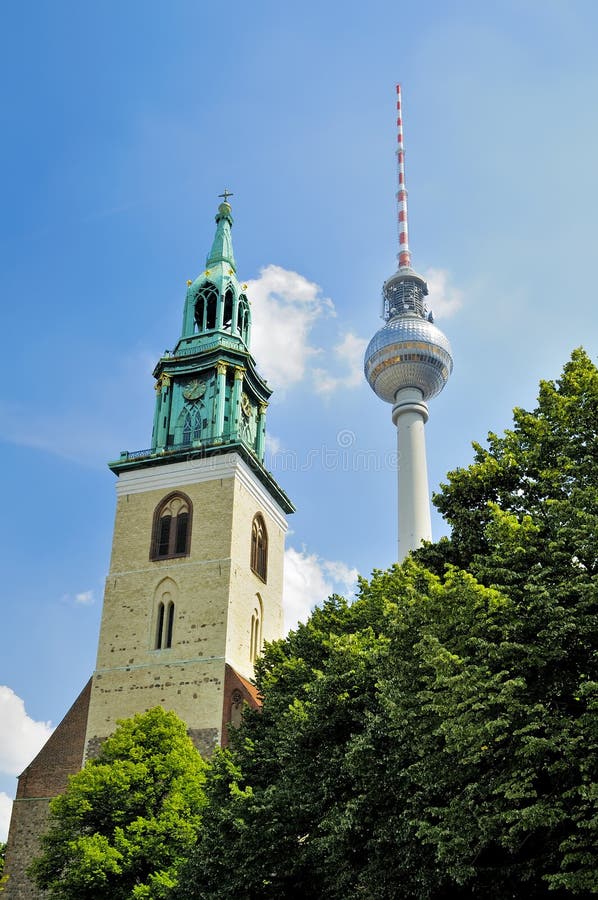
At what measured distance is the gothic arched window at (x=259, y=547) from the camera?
4431 cm

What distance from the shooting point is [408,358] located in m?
87.1

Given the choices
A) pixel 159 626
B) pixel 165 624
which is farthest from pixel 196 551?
pixel 159 626

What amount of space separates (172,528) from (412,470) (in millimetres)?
42766

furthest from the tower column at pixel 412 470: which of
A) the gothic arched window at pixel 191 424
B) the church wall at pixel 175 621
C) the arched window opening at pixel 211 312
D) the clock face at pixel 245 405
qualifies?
the church wall at pixel 175 621

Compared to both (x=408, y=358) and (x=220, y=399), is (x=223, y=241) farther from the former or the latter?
(x=408, y=358)

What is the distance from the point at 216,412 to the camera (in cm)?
4653

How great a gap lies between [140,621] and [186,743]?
999 cm

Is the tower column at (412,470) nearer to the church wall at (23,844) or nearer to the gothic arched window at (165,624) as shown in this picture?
the gothic arched window at (165,624)

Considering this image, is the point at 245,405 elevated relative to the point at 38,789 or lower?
Answer: elevated

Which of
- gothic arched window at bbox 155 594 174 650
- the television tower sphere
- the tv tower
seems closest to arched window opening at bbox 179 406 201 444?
gothic arched window at bbox 155 594 174 650

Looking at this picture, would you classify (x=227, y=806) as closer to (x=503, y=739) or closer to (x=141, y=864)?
(x=141, y=864)

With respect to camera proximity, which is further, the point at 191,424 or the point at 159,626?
the point at 191,424

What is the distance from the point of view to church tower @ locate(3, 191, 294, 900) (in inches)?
1476

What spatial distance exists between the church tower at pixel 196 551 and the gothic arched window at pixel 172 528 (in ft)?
0.18
